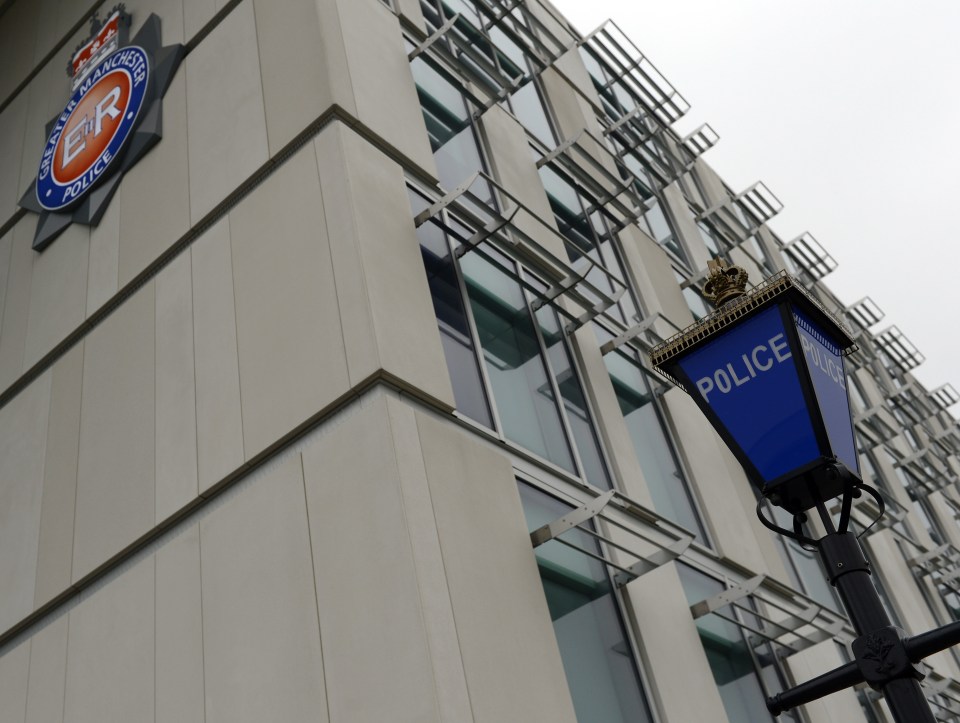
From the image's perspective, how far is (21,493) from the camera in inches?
455

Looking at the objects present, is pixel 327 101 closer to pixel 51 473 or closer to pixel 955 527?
pixel 51 473

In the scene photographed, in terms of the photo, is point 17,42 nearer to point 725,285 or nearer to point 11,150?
point 11,150

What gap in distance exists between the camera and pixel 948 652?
17516mm

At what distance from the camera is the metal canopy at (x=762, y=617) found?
1001cm

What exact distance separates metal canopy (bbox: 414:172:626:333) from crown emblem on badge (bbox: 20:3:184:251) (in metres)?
4.27

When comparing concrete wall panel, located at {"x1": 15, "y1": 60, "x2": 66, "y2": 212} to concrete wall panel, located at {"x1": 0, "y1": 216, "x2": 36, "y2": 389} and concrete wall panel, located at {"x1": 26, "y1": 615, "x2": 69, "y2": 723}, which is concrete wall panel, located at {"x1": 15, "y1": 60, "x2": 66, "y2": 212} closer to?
concrete wall panel, located at {"x1": 0, "y1": 216, "x2": 36, "y2": 389}

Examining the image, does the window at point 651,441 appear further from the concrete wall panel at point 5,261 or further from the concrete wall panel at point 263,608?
the concrete wall panel at point 5,261

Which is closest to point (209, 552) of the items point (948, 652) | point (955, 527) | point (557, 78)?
point (557, 78)

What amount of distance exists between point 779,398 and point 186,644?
5687 mm

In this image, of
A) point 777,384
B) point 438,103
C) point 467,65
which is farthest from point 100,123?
point 777,384

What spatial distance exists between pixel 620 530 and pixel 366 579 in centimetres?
341

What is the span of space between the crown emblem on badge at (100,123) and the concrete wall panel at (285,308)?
3.28 metres

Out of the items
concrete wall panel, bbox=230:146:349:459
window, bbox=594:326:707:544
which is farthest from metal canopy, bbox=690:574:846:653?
concrete wall panel, bbox=230:146:349:459

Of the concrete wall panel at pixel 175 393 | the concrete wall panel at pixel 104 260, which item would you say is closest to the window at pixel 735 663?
the concrete wall panel at pixel 175 393
